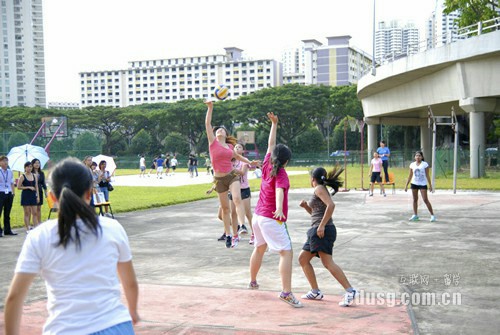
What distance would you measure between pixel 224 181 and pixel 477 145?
28869 millimetres

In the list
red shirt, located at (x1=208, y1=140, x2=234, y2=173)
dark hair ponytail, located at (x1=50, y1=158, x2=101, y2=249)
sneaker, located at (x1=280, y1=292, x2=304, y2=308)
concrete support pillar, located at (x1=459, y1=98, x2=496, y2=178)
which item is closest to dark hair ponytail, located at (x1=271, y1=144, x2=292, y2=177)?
sneaker, located at (x1=280, y1=292, x2=304, y2=308)

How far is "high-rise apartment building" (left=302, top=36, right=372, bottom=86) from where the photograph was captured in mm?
167250

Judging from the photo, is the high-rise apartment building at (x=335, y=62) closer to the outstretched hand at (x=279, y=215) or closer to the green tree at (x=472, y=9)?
the green tree at (x=472, y=9)

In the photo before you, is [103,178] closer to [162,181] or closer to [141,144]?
[162,181]

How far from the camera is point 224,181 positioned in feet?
34.7

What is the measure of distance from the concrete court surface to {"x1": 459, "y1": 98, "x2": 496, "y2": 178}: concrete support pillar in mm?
21708

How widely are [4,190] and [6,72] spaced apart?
181067 millimetres

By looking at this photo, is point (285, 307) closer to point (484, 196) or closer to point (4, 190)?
point (4, 190)

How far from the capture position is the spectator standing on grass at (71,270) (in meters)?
2.83

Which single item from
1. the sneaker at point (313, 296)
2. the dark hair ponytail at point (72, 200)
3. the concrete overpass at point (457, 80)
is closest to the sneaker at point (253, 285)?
the sneaker at point (313, 296)

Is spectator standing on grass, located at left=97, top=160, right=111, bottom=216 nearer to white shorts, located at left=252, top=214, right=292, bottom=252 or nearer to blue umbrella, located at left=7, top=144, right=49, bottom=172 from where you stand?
blue umbrella, located at left=7, top=144, right=49, bottom=172

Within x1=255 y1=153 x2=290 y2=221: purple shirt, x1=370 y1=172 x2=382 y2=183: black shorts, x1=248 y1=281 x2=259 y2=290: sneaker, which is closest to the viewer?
x1=255 y1=153 x2=290 y2=221: purple shirt

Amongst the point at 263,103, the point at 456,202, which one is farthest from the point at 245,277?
the point at 263,103

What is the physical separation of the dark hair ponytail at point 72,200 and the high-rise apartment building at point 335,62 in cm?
16496
